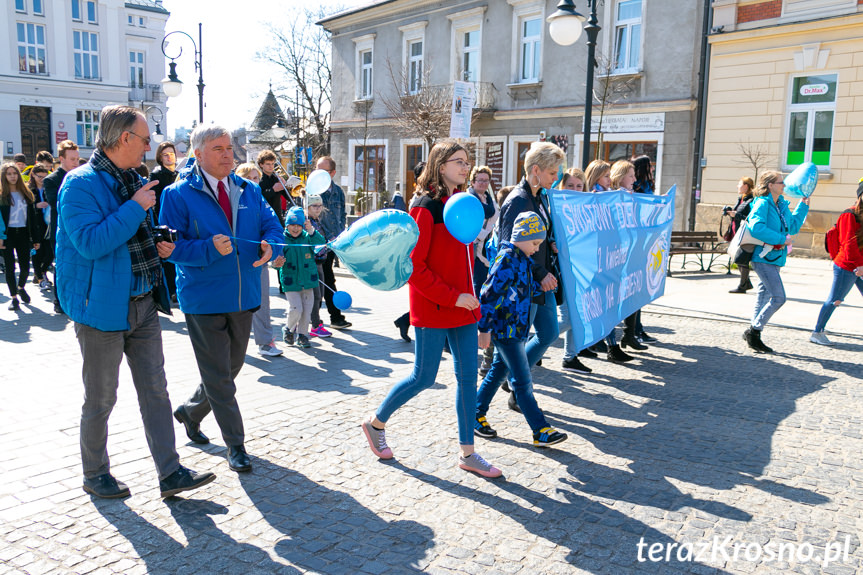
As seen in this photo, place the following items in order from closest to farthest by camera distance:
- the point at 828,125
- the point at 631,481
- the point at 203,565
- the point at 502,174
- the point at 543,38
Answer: the point at 203,565
the point at 631,481
the point at 828,125
the point at 543,38
the point at 502,174

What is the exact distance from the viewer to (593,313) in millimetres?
5805

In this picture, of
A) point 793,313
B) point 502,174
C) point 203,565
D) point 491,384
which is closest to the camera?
point 203,565

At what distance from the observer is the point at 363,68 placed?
1282 inches

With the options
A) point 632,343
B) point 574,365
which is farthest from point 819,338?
point 574,365

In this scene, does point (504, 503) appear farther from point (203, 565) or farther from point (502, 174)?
point (502, 174)

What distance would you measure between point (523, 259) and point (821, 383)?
3.69 meters

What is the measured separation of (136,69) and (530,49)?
3829 cm

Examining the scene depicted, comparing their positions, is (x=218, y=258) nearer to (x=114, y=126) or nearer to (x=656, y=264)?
(x=114, y=126)

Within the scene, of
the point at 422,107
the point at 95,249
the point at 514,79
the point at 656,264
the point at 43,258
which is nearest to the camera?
the point at 95,249

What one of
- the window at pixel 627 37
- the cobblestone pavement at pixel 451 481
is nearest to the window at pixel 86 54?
the window at pixel 627 37

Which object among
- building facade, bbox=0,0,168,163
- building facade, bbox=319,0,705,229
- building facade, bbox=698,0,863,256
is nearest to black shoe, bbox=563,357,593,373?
building facade, bbox=698,0,863,256

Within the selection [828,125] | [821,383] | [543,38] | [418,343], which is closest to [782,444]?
[821,383]

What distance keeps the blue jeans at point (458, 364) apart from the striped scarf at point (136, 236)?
1.50 metres

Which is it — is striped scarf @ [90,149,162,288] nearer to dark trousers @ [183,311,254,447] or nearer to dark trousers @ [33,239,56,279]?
dark trousers @ [183,311,254,447]
